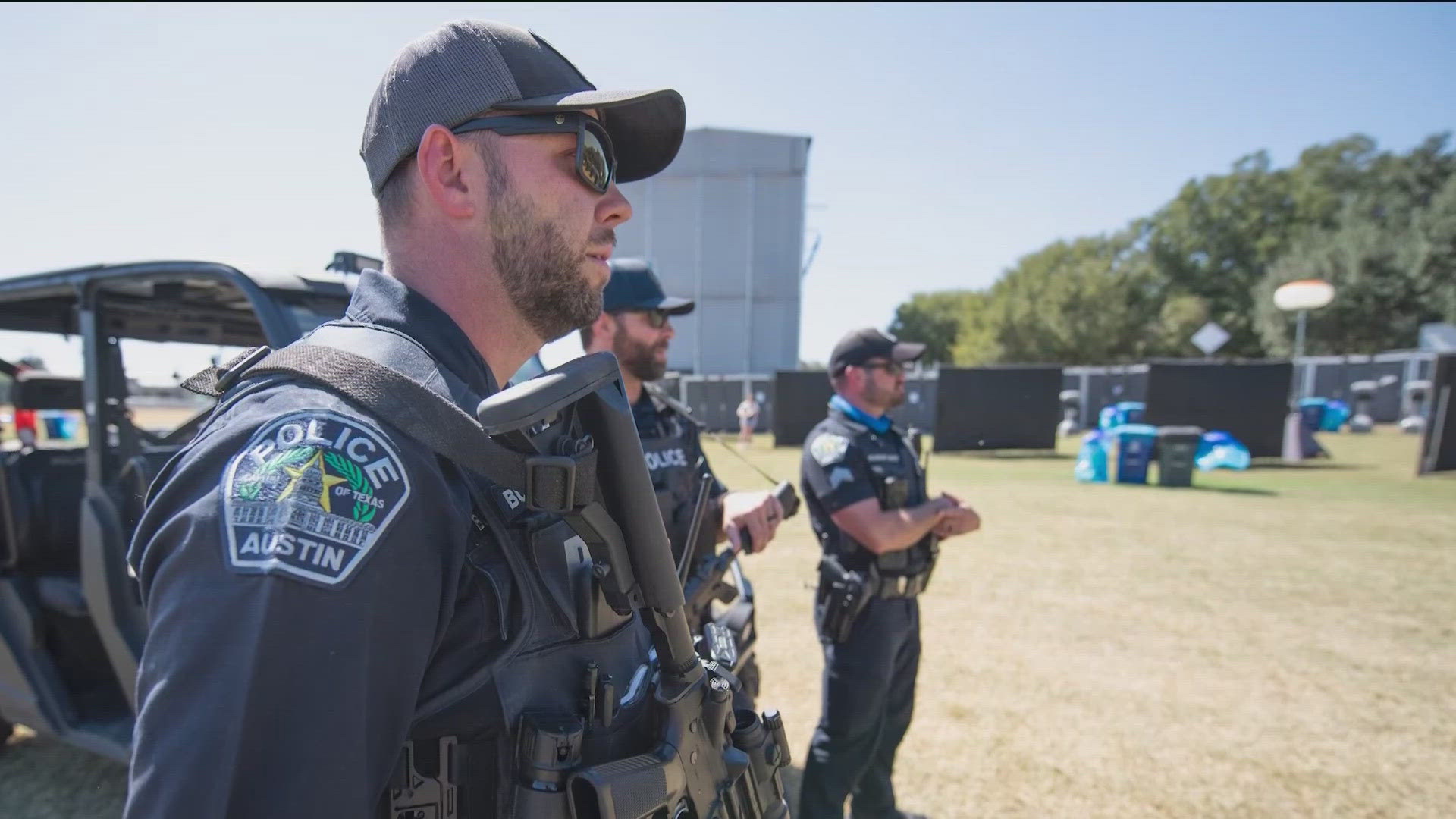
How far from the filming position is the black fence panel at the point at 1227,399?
610 inches

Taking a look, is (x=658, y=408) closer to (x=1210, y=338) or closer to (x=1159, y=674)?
(x=1159, y=674)

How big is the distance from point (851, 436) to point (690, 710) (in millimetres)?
2267

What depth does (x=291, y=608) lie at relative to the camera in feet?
2.30

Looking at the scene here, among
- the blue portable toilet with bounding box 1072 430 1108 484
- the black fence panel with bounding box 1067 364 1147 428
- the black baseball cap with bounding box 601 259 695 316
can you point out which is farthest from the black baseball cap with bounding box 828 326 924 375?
the black fence panel with bounding box 1067 364 1147 428

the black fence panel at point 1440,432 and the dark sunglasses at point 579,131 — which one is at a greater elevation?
the dark sunglasses at point 579,131

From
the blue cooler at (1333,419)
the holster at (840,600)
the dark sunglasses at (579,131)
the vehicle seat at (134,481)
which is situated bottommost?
the blue cooler at (1333,419)

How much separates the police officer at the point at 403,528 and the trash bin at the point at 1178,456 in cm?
1300

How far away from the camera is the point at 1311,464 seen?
14758mm

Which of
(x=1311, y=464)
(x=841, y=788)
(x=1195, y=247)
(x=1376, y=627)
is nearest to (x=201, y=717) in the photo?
(x=841, y=788)

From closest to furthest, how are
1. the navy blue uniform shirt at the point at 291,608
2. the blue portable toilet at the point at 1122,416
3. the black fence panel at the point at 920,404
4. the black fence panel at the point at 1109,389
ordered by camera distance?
the navy blue uniform shirt at the point at 291,608 → the blue portable toilet at the point at 1122,416 → the black fence panel at the point at 920,404 → the black fence panel at the point at 1109,389

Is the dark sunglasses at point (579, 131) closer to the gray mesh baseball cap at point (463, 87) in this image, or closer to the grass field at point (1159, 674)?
the gray mesh baseball cap at point (463, 87)

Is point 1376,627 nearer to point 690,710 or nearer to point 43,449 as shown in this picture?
point 690,710

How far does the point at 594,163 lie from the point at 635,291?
1932mm

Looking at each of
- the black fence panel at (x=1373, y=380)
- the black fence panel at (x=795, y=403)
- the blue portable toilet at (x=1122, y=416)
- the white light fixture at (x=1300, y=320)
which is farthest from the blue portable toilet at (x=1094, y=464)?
the black fence panel at (x=1373, y=380)
